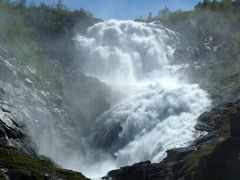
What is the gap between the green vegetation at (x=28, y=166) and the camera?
84.3m

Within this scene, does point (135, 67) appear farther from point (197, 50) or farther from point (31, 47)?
point (31, 47)

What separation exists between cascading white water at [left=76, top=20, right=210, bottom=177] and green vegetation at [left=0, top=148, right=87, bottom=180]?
903 inches

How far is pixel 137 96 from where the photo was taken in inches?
5423

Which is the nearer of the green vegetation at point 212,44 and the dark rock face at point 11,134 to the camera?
the dark rock face at point 11,134

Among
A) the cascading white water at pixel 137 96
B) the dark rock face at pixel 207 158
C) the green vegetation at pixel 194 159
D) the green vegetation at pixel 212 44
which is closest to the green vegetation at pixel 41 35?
the cascading white water at pixel 137 96

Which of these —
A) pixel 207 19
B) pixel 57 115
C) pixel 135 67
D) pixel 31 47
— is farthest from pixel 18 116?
pixel 207 19

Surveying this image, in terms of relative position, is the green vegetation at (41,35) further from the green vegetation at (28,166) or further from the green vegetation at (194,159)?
the green vegetation at (194,159)

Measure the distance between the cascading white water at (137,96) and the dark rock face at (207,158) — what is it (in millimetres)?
6133

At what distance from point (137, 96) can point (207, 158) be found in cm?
5457

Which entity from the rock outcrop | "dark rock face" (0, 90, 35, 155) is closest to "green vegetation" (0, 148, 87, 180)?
the rock outcrop

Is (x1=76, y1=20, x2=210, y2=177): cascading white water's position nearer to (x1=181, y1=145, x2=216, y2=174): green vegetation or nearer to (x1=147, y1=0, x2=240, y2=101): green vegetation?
(x1=147, y1=0, x2=240, y2=101): green vegetation

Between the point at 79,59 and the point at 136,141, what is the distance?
4851cm

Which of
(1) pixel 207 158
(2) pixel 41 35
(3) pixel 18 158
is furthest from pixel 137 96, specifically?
(1) pixel 207 158

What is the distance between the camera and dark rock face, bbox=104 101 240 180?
83.2 metres
